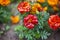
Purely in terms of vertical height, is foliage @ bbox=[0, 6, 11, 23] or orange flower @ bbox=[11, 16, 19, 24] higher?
foliage @ bbox=[0, 6, 11, 23]

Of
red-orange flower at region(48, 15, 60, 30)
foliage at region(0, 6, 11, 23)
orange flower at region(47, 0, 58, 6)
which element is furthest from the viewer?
foliage at region(0, 6, 11, 23)

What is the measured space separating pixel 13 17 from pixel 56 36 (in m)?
0.74

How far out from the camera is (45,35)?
8.73ft

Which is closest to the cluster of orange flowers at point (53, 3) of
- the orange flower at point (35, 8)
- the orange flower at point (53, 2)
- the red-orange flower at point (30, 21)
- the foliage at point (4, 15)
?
the orange flower at point (53, 2)

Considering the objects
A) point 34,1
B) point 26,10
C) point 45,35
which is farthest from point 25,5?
point 45,35

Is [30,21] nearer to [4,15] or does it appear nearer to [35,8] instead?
[35,8]

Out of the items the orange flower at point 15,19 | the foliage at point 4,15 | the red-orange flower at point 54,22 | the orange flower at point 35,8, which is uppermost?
the orange flower at point 35,8

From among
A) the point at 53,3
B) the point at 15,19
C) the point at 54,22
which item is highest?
the point at 53,3

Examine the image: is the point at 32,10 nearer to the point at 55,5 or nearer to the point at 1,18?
the point at 55,5

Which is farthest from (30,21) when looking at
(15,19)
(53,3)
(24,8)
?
(15,19)

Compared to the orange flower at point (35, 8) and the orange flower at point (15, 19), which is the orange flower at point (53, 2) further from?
the orange flower at point (15, 19)

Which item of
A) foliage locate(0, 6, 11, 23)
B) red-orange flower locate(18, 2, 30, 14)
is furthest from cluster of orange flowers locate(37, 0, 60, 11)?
foliage locate(0, 6, 11, 23)

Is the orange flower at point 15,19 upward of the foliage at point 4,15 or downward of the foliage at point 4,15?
downward

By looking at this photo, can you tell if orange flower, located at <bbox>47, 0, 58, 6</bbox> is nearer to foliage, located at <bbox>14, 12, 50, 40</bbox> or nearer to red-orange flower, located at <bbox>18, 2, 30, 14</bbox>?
foliage, located at <bbox>14, 12, 50, 40</bbox>
